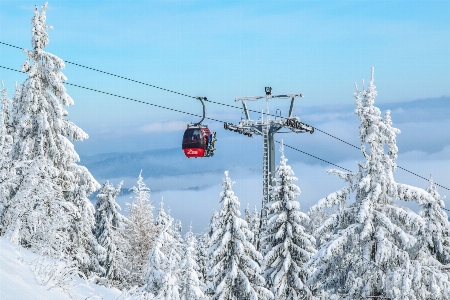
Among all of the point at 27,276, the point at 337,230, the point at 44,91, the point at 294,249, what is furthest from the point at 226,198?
the point at 27,276

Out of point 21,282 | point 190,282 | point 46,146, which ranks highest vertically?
point 46,146

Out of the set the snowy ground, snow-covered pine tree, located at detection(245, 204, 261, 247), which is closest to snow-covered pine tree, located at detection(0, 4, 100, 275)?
the snowy ground

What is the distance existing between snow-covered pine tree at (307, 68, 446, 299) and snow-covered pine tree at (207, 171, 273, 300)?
8365mm

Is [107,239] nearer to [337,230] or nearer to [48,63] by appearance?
[48,63]

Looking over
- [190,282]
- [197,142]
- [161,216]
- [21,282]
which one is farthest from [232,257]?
[161,216]

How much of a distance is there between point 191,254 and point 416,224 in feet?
51.0

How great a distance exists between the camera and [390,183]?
19.3 m

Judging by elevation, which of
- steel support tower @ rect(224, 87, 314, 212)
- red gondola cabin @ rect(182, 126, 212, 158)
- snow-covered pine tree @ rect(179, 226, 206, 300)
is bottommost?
snow-covered pine tree @ rect(179, 226, 206, 300)

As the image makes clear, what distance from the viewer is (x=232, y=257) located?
28.3 meters

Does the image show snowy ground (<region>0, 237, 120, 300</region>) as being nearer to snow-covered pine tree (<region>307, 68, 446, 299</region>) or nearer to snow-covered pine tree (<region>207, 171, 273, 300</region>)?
snow-covered pine tree (<region>307, 68, 446, 299</region>)

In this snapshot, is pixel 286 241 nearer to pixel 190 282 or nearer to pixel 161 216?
pixel 190 282

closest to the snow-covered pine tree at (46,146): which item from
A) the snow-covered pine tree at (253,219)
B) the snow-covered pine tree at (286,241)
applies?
the snow-covered pine tree at (286,241)

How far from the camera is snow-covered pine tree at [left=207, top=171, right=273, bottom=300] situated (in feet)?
91.7

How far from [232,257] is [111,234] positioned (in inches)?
814
